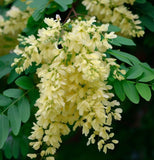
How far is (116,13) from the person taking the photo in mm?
1785

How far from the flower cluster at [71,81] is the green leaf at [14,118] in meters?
0.12

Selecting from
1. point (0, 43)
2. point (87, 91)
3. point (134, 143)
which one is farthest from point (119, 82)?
Result: point (134, 143)

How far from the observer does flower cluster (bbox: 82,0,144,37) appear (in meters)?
1.76

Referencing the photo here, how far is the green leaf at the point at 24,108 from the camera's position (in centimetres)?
151

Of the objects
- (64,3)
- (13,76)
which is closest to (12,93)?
(13,76)

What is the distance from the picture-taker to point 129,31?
1.82 metres

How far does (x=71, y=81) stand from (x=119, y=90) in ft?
1.03

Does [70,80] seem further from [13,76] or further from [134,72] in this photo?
[13,76]

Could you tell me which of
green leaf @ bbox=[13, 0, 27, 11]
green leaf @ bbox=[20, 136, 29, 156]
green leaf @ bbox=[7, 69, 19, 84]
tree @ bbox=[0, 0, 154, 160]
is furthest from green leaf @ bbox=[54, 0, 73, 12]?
green leaf @ bbox=[20, 136, 29, 156]

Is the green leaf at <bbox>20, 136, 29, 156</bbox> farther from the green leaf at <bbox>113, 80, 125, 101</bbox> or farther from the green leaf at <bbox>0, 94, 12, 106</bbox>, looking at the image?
the green leaf at <bbox>113, 80, 125, 101</bbox>

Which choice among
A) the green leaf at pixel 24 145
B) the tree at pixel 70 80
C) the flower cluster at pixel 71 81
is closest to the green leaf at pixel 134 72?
the tree at pixel 70 80

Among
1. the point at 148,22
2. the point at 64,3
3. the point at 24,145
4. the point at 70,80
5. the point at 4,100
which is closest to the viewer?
the point at 70,80

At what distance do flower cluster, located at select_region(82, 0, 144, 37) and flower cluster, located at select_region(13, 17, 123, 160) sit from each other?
40 centimetres

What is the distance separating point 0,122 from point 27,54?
40 centimetres
